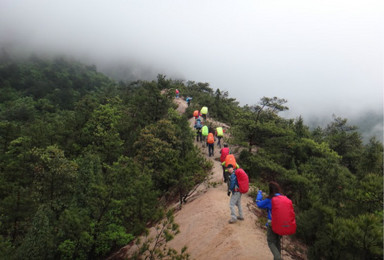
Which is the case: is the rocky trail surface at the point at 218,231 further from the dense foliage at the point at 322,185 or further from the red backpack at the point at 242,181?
the red backpack at the point at 242,181

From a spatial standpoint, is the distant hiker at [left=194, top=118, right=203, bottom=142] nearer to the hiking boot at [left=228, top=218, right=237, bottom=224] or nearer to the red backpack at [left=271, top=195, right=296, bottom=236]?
the hiking boot at [left=228, top=218, right=237, bottom=224]

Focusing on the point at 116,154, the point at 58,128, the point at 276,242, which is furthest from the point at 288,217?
the point at 58,128

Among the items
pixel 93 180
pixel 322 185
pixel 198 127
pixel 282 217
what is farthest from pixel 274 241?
pixel 198 127

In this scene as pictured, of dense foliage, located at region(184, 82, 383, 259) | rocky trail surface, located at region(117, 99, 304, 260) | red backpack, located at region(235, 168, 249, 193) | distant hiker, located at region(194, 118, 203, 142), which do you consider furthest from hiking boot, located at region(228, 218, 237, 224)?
distant hiker, located at region(194, 118, 203, 142)

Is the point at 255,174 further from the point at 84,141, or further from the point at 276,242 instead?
the point at 84,141

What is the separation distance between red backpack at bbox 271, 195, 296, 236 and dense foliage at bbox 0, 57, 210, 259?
356 cm

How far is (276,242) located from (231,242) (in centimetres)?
217

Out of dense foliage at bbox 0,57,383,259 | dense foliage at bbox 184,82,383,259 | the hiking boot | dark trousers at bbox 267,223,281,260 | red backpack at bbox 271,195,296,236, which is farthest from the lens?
the hiking boot

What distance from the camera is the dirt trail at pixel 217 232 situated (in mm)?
6352

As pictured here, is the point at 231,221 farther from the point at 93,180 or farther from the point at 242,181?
the point at 93,180

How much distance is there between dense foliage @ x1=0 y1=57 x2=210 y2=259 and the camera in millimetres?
7520

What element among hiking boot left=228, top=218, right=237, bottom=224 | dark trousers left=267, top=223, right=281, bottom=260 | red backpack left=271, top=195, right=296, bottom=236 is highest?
red backpack left=271, top=195, right=296, bottom=236

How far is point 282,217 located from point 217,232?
3.65 m

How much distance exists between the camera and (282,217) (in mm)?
4508
